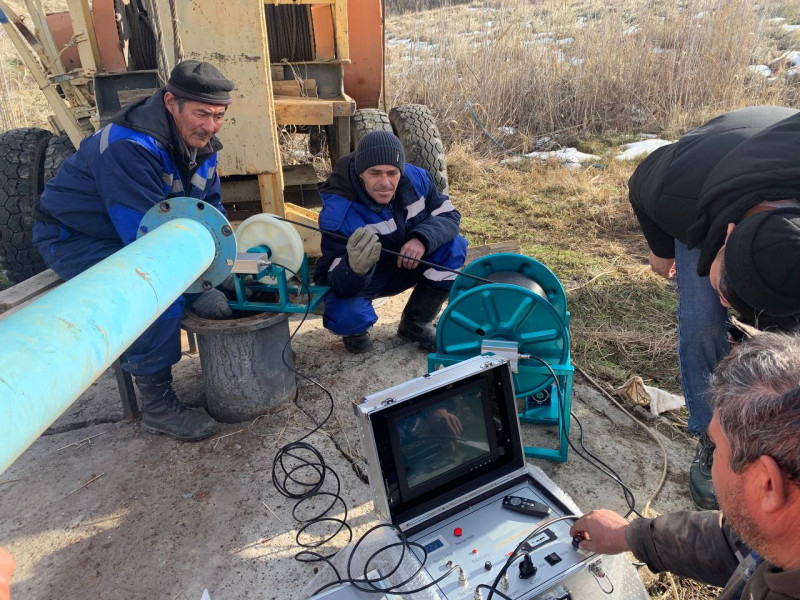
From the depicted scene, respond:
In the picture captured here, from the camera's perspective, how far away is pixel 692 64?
795 cm

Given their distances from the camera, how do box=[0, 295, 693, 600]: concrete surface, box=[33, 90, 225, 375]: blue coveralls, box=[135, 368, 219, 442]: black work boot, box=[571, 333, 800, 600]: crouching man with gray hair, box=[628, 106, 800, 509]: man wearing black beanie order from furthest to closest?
box=[135, 368, 219, 442]: black work boot < box=[33, 90, 225, 375]: blue coveralls < box=[0, 295, 693, 600]: concrete surface < box=[628, 106, 800, 509]: man wearing black beanie < box=[571, 333, 800, 600]: crouching man with gray hair

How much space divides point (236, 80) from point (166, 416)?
194cm

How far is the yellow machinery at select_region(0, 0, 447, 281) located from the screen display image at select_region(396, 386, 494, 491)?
216cm

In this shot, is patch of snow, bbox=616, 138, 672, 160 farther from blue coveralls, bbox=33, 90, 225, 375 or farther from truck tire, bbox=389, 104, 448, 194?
blue coveralls, bbox=33, 90, 225, 375

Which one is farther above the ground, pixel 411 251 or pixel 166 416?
pixel 411 251

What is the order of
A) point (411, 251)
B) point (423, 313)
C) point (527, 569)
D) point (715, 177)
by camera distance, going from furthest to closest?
point (423, 313), point (411, 251), point (715, 177), point (527, 569)

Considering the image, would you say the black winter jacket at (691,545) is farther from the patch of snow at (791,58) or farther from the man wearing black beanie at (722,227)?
the patch of snow at (791,58)

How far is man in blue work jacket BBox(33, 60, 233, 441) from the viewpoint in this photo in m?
2.60

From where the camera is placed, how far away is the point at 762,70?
853 centimetres

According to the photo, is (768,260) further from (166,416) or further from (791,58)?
(791,58)

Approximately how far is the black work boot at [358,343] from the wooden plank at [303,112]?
1.68 m

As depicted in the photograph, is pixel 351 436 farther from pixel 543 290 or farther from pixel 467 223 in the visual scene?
pixel 467 223

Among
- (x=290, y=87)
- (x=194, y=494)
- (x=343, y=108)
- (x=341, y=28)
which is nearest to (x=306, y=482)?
(x=194, y=494)

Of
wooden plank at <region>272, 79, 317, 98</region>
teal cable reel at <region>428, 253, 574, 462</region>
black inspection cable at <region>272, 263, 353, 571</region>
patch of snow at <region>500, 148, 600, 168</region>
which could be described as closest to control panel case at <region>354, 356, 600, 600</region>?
teal cable reel at <region>428, 253, 574, 462</region>
